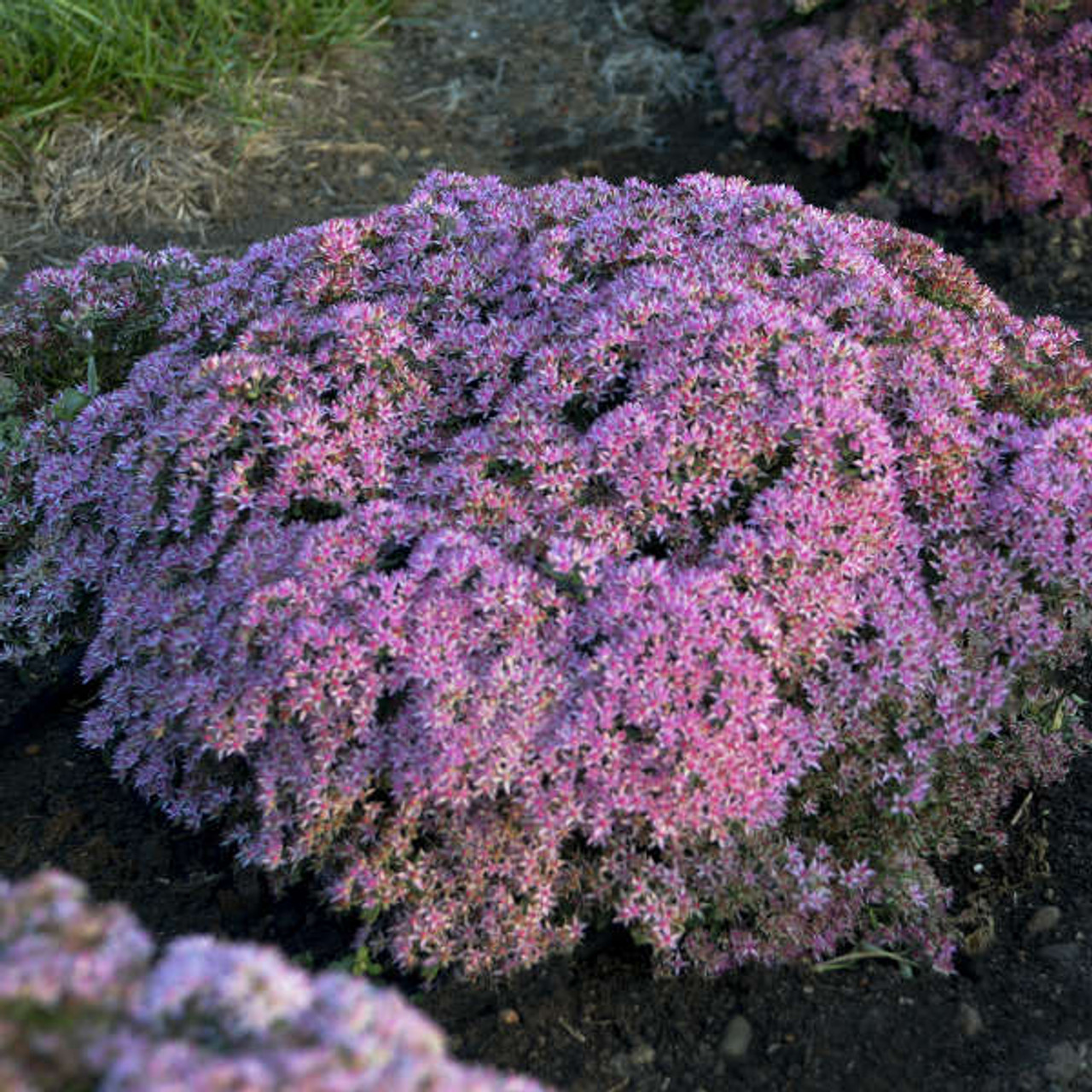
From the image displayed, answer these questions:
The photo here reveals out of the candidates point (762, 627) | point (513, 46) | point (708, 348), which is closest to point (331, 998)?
point (762, 627)

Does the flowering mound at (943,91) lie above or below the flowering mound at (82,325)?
above

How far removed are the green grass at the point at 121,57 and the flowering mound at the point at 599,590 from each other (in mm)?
3607

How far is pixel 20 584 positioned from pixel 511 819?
168 cm

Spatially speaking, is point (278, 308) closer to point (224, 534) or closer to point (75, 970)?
point (224, 534)

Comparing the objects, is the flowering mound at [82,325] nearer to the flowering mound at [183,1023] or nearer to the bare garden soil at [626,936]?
the bare garden soil at [626,936]

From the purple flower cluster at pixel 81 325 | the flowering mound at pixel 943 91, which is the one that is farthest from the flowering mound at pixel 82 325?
the flowering mound at pixel 943 91

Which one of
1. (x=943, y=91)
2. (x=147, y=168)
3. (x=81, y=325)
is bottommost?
(x=147, y=168)

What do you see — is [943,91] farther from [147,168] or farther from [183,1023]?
[183,1023]

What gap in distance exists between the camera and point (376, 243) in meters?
3.67

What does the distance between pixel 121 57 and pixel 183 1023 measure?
20.1 feet

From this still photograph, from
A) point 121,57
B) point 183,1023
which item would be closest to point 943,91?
point 121,57

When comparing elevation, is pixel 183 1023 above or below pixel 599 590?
above

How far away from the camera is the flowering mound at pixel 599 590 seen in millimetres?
2641

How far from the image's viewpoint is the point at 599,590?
2.77m
